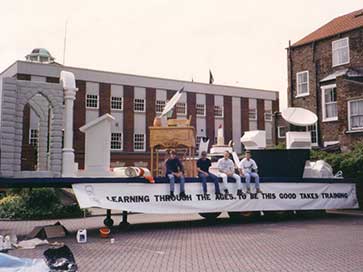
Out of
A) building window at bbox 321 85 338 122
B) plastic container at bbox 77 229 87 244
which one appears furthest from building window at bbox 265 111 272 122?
plastic container at bbox 77 229 87 244

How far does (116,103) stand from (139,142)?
14.6ft

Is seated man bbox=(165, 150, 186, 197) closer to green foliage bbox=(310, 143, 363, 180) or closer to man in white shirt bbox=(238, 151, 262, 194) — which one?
man in white shirt bbox=(238, 151, 262, 194)

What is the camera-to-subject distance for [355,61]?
2867 centimetres

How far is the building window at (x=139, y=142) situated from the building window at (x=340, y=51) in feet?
71.4

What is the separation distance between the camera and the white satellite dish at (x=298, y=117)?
2062 cm

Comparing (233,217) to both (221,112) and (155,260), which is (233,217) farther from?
(221,112)

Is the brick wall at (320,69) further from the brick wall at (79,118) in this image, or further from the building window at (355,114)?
the brick wall at (79,118)

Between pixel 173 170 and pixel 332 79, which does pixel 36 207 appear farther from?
pixel 332 79

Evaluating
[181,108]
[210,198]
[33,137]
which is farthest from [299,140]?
[181,108]

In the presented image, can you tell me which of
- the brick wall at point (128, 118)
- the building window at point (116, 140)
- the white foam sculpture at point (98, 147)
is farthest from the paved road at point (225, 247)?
the brick wall at point (128, 118)

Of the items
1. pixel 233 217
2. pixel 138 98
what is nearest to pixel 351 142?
pixel 233 217

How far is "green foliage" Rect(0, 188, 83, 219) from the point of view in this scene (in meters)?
20.3

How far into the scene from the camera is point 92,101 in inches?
1731

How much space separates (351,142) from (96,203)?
58.5ft
